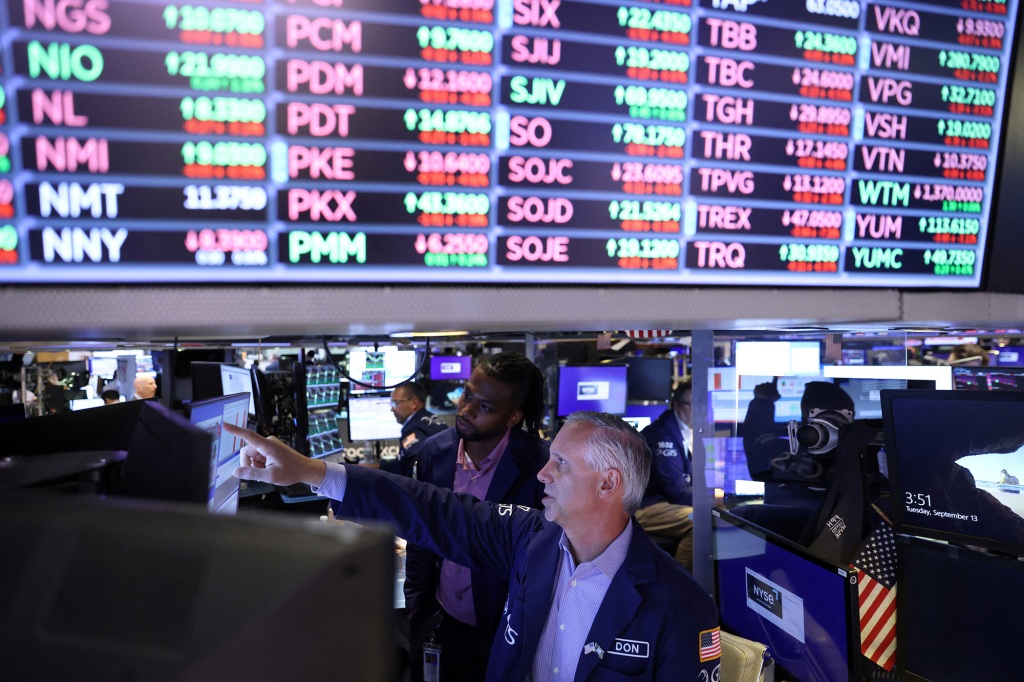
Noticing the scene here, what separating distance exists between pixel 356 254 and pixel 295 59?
33 centimetres

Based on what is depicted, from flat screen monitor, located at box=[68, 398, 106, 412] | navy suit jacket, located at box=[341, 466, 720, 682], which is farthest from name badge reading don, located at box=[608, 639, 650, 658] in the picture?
flat screen monitor, located at box=[68, 398, 106, 412]

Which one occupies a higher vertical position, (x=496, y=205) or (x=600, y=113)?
(x=600, y=113)

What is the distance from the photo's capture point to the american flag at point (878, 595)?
95.7 inches

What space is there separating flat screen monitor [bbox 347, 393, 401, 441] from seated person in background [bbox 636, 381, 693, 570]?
2.59 meters

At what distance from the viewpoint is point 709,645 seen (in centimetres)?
182

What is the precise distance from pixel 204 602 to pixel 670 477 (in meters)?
5.16

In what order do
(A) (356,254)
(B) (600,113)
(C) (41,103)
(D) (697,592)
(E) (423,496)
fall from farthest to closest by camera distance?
1. (E) (423,496)
2. (D) (697,592)
3. (B) (600,113)
4. (A) (356,254)
5. (C) (41,103)

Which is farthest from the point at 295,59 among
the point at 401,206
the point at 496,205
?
the point at 496,205

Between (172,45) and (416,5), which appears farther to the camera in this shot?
(416,5)

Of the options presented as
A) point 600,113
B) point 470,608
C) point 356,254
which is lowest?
point 470,608

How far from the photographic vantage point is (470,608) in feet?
9.46

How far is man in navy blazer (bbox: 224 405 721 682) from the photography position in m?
1.79

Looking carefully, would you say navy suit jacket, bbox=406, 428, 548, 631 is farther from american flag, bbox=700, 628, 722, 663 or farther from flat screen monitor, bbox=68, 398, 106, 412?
flat screen monitor, bbox=68, 398, 106, 412

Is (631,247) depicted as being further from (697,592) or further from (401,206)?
(697,592)
